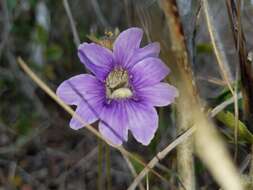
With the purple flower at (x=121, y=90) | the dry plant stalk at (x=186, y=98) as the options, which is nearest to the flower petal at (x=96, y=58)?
the purple flower at (x=121, y=90)

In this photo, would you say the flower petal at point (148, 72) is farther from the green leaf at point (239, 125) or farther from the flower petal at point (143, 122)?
the green leaf at point (239, 125)

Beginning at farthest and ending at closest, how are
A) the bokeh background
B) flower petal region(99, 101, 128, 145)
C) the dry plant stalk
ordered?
the bokeh background < flower petal region(99, 101, 128, 145) < the dry plant stalk

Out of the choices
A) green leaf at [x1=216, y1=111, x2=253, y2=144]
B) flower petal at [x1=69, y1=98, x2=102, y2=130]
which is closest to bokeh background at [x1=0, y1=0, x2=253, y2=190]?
green leaf at [x1=216, y1=111, x2=253, y2=144]

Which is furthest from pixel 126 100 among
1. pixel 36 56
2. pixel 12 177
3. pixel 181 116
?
pixel 36 56

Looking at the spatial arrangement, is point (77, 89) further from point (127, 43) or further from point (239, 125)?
point (239, 125)

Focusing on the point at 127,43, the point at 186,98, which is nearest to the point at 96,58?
the point at 127,43

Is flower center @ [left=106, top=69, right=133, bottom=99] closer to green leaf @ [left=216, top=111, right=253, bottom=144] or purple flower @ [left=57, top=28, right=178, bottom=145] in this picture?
purple flower @ [left=57, top=28, right=178, bottom=145]
